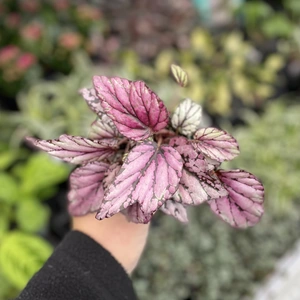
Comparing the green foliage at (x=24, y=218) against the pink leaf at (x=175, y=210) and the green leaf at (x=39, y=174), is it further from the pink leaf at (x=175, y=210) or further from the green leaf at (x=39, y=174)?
the pink leaf at (x=175, y=210)

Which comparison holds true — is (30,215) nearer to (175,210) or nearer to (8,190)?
(8,190)

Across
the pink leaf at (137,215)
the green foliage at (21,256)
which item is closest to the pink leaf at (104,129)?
the pink leaf at (137,215)

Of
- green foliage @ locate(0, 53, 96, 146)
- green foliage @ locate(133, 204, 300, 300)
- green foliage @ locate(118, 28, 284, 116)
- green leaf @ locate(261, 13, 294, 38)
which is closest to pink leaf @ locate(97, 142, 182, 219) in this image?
green foliage @ locate(133, 204, 300, 300)

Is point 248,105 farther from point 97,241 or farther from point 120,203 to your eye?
point 120,203

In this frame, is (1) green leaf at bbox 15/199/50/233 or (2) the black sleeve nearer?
(2) the black sleeve

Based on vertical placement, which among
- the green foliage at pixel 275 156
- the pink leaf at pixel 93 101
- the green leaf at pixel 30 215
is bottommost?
the green leaf at pixel 30 215

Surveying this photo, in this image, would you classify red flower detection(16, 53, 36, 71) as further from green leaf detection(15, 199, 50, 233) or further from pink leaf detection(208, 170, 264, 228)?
pink leaf detection(208, 170, 264, 228)

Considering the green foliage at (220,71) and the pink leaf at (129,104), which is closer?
the pink leaf at (129,104)
